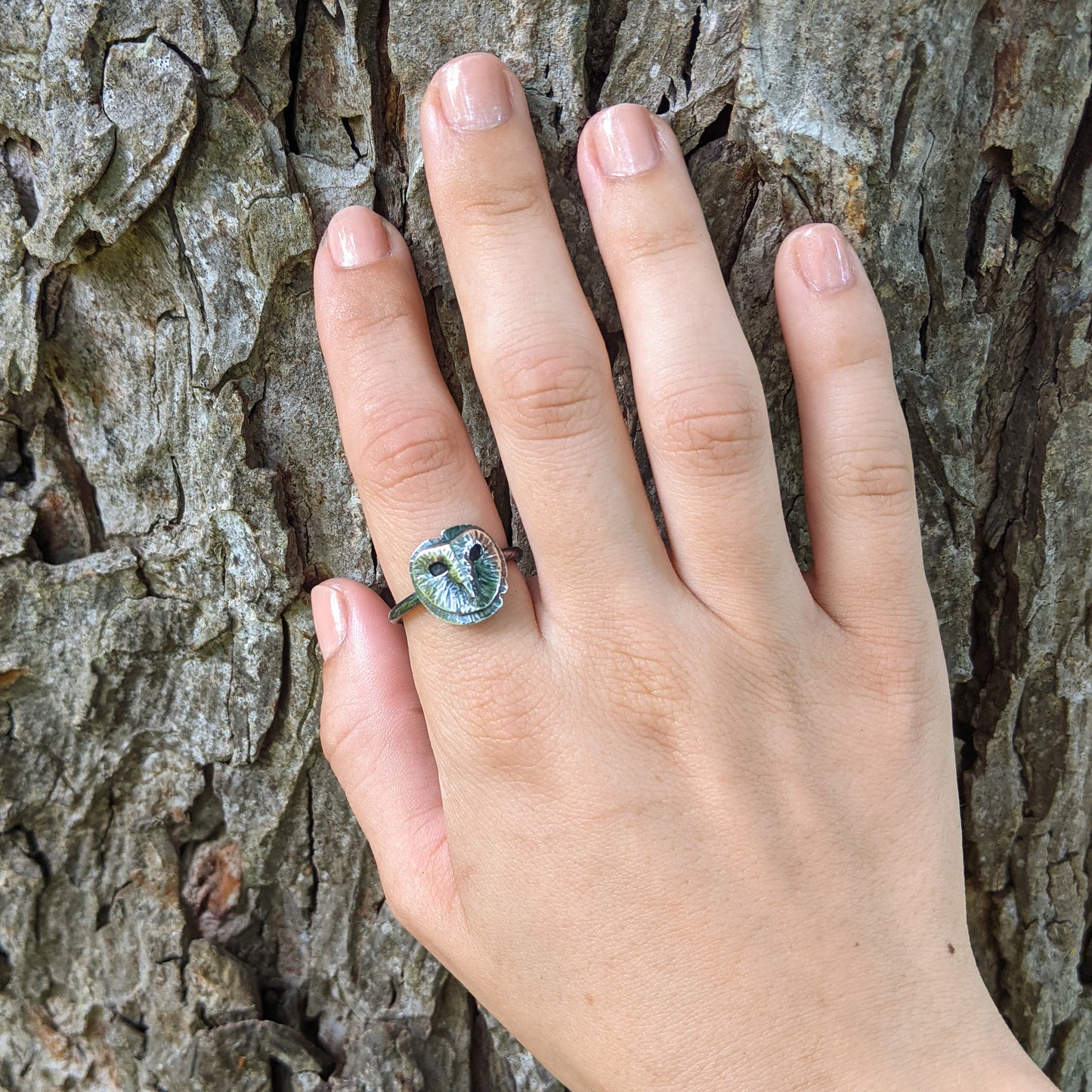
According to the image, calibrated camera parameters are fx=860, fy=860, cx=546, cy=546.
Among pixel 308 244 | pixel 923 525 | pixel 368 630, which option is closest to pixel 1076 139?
pixel 923 525

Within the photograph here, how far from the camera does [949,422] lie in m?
1.54

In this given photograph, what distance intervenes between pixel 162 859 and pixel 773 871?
128cm

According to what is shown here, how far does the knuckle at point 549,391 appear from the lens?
4.19ft

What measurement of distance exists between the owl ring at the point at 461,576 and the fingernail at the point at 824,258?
65cm

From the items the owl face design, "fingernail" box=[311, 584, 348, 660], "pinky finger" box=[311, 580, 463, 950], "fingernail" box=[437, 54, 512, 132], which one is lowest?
"pinky finger" box=[311, 580, 463, 950]

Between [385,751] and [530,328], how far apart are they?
0.76m

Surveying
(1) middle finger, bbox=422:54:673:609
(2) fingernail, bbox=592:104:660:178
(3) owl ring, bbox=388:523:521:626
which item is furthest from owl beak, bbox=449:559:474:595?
(2) fingernail, bbox=592:104:660:178

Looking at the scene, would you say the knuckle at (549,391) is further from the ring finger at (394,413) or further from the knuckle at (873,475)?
the knuckle at (873,475)

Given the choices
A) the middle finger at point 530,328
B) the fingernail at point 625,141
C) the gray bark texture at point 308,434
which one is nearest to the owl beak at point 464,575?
the middle finger at point 530,328

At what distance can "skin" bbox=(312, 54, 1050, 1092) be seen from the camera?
1269 mm

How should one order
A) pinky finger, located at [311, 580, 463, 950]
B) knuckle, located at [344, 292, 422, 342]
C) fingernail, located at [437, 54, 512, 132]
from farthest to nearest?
pinky finger, located at [311, 580, 463, 950], knuckle, located at [344, 292, 422, 342], fingernail, located at [437, 54, 512, 132]

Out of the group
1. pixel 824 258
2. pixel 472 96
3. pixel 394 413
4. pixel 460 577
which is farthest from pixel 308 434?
pixel 824 258

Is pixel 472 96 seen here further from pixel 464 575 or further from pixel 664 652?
pixel 664 652

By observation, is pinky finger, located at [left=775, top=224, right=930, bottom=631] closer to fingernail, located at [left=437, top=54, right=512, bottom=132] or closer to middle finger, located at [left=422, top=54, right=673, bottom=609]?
middle finger, located at [left=422, top=54, right=673, bottom=609]
